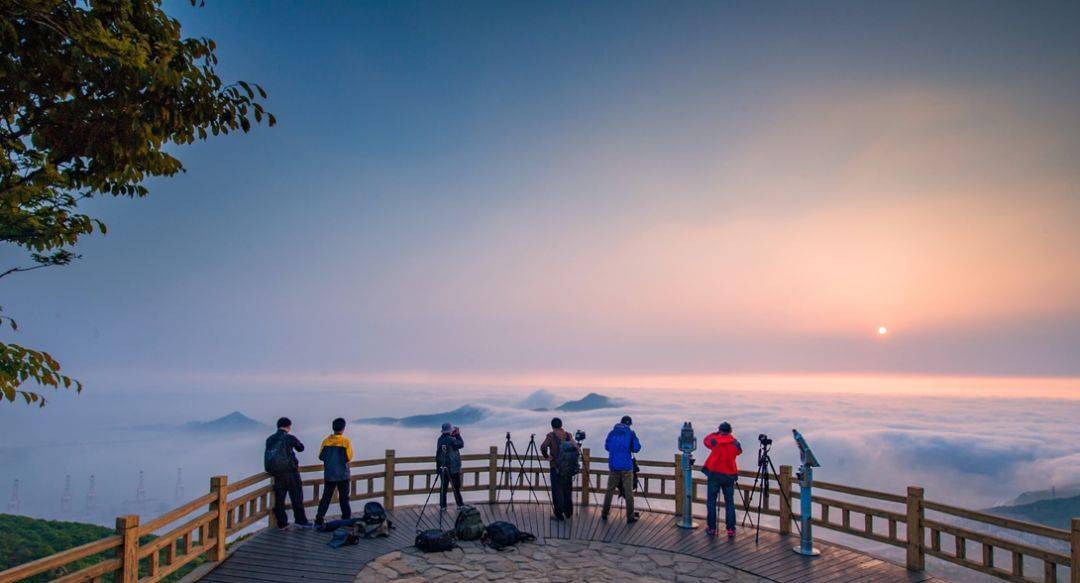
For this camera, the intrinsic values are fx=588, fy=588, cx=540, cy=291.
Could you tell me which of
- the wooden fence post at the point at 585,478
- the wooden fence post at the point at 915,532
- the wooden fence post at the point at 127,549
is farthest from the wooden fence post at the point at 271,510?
the wooden fence post at the point at 915,532

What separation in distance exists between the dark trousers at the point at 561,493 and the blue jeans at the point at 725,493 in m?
3.01

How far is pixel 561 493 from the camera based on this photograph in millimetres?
13180

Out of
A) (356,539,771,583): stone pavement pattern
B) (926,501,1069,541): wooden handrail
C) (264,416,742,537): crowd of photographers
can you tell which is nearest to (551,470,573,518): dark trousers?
(264,416,742,537): crowd of photographers

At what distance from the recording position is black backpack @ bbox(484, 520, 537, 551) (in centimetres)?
1142

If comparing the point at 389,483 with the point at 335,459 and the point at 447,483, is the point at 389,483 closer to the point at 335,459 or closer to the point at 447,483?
the point at 447,483

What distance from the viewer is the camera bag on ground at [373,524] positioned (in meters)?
11.7

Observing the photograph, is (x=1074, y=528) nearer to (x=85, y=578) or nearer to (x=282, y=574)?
(x=282, y=574)

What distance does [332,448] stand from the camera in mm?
12305

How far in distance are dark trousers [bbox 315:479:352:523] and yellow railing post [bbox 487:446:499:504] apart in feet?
11.2

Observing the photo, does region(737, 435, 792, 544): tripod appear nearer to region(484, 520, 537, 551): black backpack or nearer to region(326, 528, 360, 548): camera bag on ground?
region(484, 520, 537, 551): black backpack

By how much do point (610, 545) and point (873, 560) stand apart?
479 centimetres

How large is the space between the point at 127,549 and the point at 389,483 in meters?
6.48

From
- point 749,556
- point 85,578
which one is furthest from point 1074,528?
point 85,578

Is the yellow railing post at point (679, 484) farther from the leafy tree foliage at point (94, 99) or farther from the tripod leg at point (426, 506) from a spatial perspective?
the leafy tree foliage at point (94, 99)
